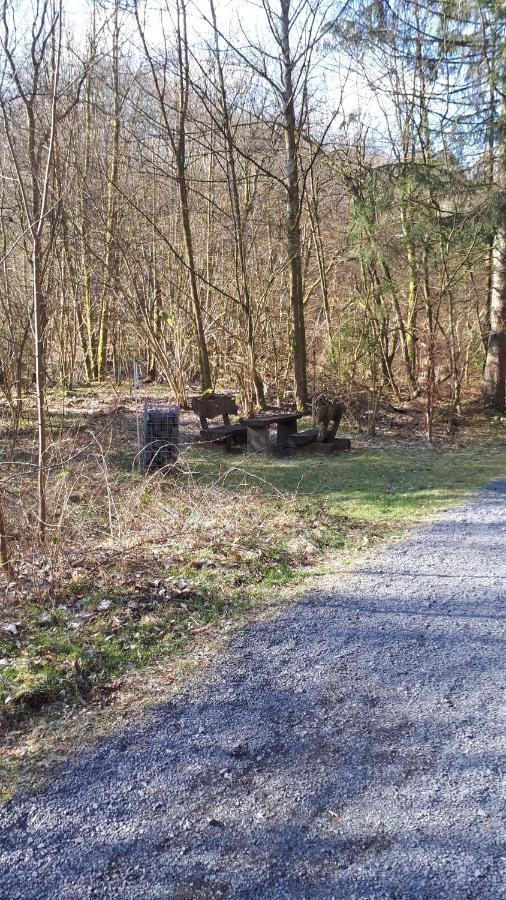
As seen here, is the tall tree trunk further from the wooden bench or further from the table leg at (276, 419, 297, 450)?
the table leg at (276, 419, 297, 450)

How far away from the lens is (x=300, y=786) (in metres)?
2.63

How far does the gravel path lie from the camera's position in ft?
7.20

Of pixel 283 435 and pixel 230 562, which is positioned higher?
pixel 283 435

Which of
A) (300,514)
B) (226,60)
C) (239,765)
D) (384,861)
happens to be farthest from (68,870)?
(226,60)

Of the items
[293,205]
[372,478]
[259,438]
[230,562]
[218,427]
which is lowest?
[230,562]

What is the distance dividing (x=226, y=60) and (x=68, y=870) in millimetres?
12073

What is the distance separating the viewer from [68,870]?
2.25m

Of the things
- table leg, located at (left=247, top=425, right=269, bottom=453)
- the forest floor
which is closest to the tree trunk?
the forest floor

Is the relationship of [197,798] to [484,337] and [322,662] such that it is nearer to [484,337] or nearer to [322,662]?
[322,662]

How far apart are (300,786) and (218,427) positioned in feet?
27.4

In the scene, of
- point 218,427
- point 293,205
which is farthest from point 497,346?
point 218,427

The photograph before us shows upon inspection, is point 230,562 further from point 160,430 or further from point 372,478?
point 160,430

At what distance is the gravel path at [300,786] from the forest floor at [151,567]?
1.01 ft

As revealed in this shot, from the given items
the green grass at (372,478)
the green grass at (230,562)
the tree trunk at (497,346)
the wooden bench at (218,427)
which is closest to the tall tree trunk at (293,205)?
the wooden bench at (218,427)
